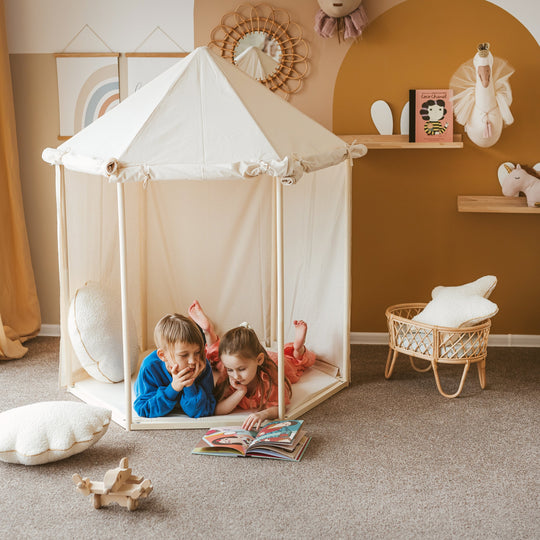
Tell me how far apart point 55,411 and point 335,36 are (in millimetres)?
2351

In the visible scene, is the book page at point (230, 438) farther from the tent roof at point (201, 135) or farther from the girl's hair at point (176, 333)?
the tent roof at point (201, 135)

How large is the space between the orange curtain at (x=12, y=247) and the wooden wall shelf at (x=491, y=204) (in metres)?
2.42

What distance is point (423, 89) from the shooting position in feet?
11.7

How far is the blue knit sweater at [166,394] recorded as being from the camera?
8.87ft

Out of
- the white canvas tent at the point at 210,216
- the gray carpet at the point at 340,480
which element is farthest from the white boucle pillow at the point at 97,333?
the gray carpet at the point at 340,480

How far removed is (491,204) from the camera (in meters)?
3.58

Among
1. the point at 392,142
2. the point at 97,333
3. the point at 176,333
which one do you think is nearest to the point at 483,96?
the point at 392,142

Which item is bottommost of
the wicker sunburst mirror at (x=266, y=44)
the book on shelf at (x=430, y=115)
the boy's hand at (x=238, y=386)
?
the boy's hand at (x=238, y=386)

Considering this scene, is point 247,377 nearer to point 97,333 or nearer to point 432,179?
point 97,333

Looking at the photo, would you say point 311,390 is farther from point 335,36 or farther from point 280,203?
point 335,36

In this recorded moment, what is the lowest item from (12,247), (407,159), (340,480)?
(340,480)

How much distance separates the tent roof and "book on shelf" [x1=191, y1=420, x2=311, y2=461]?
947 millimetres

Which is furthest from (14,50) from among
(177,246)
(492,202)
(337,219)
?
(492,202)

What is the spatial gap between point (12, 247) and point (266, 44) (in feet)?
5.94
